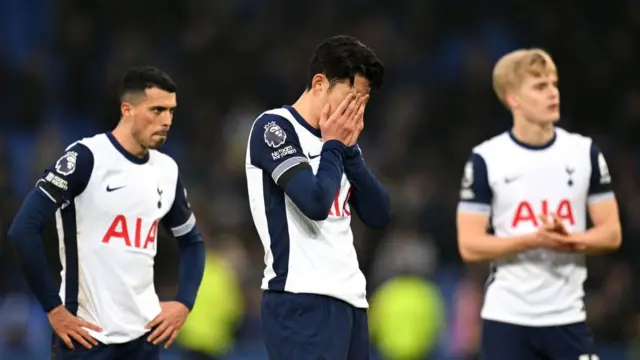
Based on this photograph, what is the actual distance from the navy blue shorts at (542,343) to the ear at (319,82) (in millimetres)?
2057

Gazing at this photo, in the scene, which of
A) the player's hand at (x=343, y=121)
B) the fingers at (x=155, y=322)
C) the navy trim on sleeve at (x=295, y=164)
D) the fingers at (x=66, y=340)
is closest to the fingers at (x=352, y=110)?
the player's hand at (x=343, y=121)

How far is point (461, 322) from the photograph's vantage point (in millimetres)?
10914

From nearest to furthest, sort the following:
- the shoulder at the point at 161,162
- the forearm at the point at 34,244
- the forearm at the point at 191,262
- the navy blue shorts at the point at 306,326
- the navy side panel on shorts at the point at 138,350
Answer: the navy blue shorts at the point at 306,326, the forearm at the point at 34,244, the navy side panel on shorts at the point at 138,350, the shoulder at the point at 161,162, the forearm at the point at 191,262

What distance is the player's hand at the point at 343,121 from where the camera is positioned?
4.54 metres

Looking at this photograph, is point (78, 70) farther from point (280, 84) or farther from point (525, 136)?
point (525, 136)

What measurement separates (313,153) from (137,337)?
1.41m

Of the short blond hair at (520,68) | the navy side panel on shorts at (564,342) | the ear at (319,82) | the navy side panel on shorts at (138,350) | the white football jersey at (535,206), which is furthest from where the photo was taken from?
the short blond hair at (520,68)

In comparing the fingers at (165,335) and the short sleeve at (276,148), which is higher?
the short sleeve at (276,148)

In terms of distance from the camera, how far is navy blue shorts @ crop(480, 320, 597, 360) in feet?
19.6

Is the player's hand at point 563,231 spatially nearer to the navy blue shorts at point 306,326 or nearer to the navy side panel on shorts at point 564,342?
the navy side panel on shorts at point 564,342

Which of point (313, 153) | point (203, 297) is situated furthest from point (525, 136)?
point (203, 297)

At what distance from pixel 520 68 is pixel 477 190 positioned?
→ 2.37 feet

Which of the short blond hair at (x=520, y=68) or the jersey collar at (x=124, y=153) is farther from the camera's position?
the short blond hair at (x=520, y=68)

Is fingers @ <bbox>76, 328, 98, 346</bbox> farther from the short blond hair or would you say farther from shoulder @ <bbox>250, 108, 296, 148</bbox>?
the short blond hair
